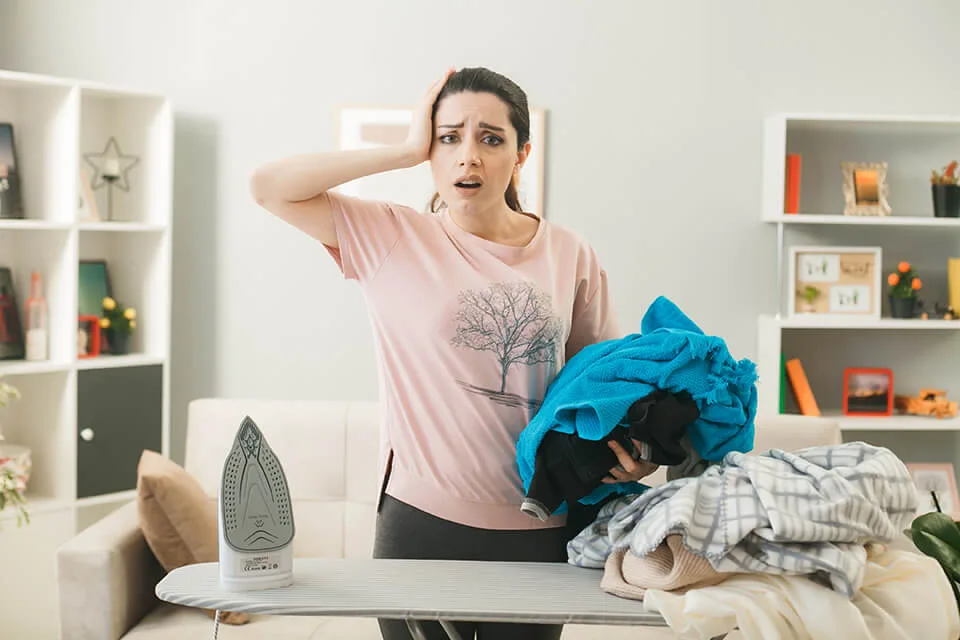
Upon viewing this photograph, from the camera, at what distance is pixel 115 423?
337 cm

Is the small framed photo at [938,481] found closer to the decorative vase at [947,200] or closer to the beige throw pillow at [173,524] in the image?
the decorative vase at [947,200]

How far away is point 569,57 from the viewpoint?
11.9 feet

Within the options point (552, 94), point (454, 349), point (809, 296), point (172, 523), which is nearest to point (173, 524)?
point (172, 523)

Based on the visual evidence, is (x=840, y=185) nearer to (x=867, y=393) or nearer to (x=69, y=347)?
(x=867, y=393)

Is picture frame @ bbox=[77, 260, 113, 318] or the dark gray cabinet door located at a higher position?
picture frame @ bbox=[77, 260, 113, 318]

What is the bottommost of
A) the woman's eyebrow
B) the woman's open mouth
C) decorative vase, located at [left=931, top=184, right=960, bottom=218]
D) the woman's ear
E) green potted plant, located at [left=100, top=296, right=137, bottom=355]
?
green potted plant, located at [left=100, top=296, right=137, bottom=355]

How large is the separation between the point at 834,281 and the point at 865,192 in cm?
32

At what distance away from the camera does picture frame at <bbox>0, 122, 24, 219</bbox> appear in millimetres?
3229

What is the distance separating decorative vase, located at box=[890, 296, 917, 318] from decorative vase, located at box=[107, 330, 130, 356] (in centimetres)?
267

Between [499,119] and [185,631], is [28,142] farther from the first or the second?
[499,119]

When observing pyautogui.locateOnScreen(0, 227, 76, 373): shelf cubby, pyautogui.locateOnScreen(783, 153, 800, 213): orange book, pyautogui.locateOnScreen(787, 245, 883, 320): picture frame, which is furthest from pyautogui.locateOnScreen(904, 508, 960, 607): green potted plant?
pyautogui.locateOnScreen(0, 227, 76, 373): shelf cubby

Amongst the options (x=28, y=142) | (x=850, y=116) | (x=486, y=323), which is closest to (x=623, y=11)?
(x=850, y=116)

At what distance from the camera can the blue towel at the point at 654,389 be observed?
144cm

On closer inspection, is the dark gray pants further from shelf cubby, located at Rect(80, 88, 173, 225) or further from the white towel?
shelf cubby, located at Rect(80, 88, 173, 225)
